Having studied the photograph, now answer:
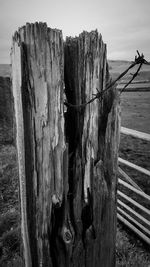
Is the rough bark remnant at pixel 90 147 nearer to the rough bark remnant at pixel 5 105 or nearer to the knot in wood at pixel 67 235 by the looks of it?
the knot in wood at pixel 67 235

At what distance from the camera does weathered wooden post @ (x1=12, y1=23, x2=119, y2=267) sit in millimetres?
707

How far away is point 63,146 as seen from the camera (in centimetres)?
79

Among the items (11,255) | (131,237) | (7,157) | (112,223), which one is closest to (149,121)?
(7,157)

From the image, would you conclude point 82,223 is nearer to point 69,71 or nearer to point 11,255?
point 69,71

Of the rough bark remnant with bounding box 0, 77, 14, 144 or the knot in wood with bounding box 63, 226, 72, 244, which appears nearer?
the knot in wood with bounding box 63, 226, 72, 244

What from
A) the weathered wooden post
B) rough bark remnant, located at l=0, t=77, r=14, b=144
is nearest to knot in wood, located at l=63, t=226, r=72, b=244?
the weathered wooden post

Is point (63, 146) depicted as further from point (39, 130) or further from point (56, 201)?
point (56, 201)

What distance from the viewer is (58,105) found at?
0.75 metres

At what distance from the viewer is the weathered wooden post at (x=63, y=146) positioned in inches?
27.8

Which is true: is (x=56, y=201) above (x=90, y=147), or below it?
below

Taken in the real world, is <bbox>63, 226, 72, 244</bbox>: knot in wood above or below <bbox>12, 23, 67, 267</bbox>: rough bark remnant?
below

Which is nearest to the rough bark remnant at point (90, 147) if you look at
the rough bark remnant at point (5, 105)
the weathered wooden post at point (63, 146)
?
the weathered wooden post at point (63, 146)

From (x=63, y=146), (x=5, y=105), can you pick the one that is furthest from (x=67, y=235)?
(x=5, y=105)

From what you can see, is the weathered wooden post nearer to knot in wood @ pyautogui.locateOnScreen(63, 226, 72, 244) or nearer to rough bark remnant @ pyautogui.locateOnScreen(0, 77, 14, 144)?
knot in wood @ pyautogui.locateOnScreen(63, 226, 72, 244)
